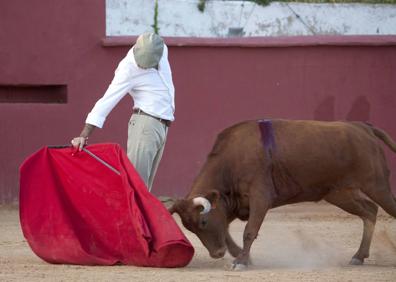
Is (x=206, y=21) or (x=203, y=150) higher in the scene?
(x=206, y=21)

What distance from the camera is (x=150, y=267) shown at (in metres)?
7.56

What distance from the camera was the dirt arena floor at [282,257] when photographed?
7109 mm

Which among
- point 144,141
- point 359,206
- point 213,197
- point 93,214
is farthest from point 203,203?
point 359,206

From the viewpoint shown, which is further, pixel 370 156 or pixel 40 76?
pixel 40 76

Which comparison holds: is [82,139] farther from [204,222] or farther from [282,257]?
[282,257]

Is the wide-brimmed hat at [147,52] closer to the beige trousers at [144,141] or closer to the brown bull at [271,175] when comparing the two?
the beige trousers at [144,141]

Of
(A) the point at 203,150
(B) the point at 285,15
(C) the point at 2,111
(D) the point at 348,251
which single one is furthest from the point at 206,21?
(D) the point at 348,251

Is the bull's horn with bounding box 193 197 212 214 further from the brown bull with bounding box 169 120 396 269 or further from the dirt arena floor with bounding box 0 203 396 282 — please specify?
the dirt arena floor with bounding box 0 203 396 282

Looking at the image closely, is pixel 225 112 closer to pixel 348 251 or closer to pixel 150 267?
pixel 348 251

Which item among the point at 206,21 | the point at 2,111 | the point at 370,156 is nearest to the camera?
the point at 370,156

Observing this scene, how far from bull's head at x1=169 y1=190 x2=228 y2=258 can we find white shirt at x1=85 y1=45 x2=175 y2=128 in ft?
2.33

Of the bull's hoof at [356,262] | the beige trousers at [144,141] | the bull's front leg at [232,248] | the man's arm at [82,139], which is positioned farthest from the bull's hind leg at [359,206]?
the man's arm at [82,139]

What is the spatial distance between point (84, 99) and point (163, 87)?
403 cm

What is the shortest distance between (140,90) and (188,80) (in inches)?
162
